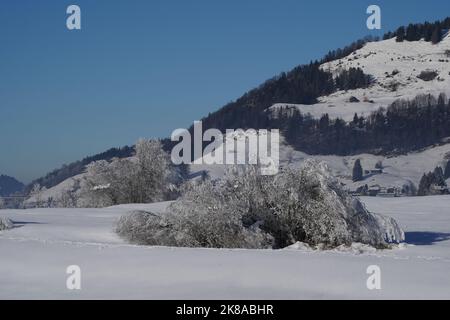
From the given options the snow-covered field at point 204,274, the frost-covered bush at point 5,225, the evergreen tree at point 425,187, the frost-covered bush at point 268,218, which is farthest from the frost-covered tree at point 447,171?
the snow-covered field at point 204,274

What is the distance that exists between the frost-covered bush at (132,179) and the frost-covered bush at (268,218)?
108 ft

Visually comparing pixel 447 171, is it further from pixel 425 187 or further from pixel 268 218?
pixel 268 218

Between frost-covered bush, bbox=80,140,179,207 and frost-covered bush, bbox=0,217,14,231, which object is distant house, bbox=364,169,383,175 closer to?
frost-covered bush, bbox=80,140,179,207

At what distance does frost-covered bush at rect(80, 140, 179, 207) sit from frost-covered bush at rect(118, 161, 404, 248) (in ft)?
108

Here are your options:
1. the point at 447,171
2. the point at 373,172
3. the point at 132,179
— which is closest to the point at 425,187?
the point at 447,171

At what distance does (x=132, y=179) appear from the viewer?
5600cm

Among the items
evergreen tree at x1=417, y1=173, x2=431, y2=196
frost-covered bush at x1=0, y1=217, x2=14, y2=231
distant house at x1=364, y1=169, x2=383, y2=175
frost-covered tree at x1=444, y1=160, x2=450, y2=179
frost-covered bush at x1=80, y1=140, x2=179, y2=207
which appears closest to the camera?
frost-covered bush at x1=0, y1=217, x2=14, y2=231

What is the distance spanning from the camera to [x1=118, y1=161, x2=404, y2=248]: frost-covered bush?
21688 mm

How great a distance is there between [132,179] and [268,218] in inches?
1355

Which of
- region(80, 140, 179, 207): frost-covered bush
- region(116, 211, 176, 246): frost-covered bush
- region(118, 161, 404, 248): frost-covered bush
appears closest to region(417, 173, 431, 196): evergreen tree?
region(80, 140, 179, 207): frost-covered bush
